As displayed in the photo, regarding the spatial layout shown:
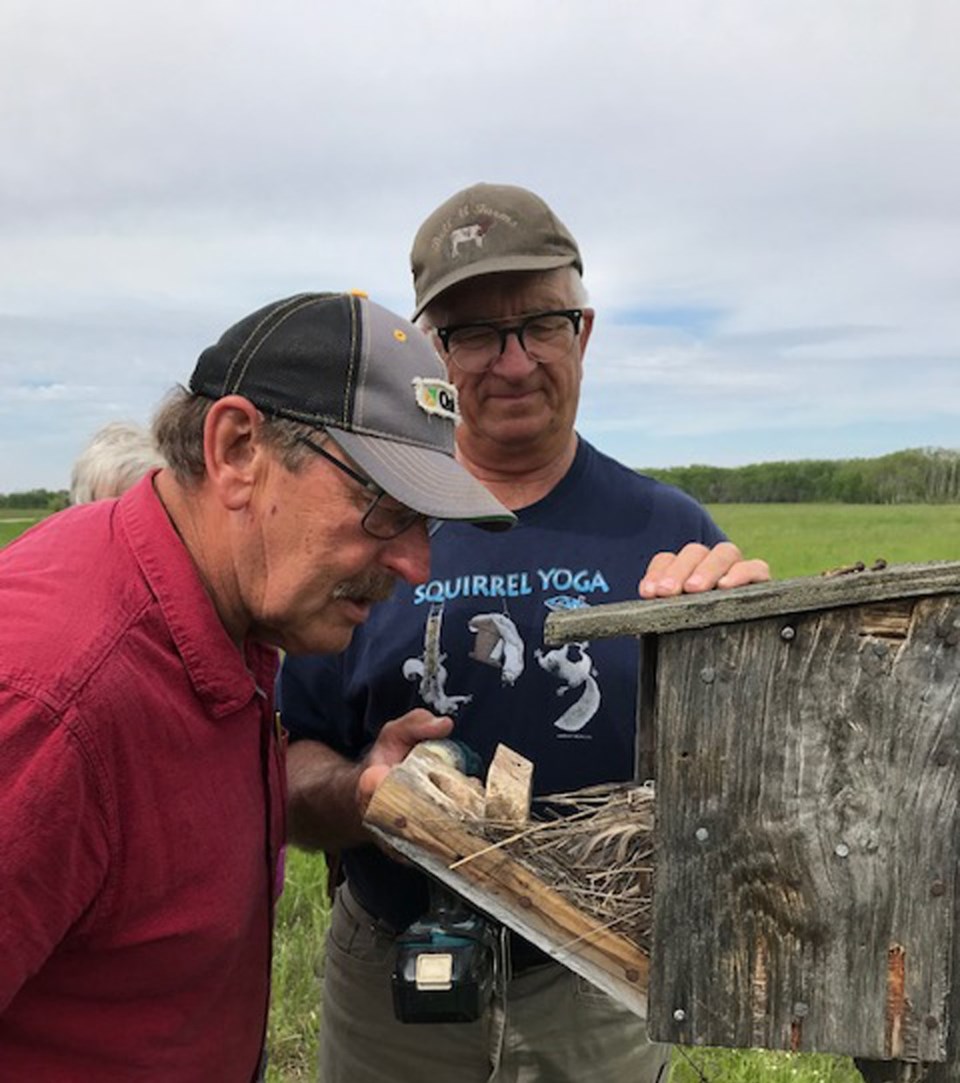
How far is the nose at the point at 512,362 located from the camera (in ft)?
8.91

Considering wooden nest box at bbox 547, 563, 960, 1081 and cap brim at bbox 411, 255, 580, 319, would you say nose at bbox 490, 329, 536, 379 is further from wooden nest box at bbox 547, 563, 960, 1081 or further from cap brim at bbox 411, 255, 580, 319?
wooden nest box at bbox 547, 563, 960, 1081

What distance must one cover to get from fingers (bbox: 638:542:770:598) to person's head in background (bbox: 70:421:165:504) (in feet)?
8.84

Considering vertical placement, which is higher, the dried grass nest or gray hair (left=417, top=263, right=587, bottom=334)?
gray hair (left=417, top=263, right=587, bottom=334)

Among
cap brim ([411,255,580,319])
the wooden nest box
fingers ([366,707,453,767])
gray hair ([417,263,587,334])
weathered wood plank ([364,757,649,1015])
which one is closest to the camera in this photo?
the wooden nest box

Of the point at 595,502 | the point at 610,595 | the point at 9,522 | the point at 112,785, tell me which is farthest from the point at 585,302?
the point at 9,522

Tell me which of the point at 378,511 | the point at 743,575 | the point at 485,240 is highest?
the point at 485,240

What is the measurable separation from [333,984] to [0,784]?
6.06 ft

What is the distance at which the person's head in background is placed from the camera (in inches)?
173

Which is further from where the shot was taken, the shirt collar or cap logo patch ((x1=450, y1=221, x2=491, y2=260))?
cap logo patch ((x1=450, y1=221, x2=491, y2=260))

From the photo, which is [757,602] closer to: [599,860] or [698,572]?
[698,572]

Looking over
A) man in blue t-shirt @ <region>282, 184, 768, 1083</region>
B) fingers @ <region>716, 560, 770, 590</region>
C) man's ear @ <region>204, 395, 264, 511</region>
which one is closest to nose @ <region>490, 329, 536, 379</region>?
man in blue t-shirt @ <region>282, 184, 768, 1083</region>

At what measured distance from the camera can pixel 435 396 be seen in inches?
78.1

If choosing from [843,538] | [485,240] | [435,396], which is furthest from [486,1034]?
[843,538]

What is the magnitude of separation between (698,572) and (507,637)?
0.73 m
